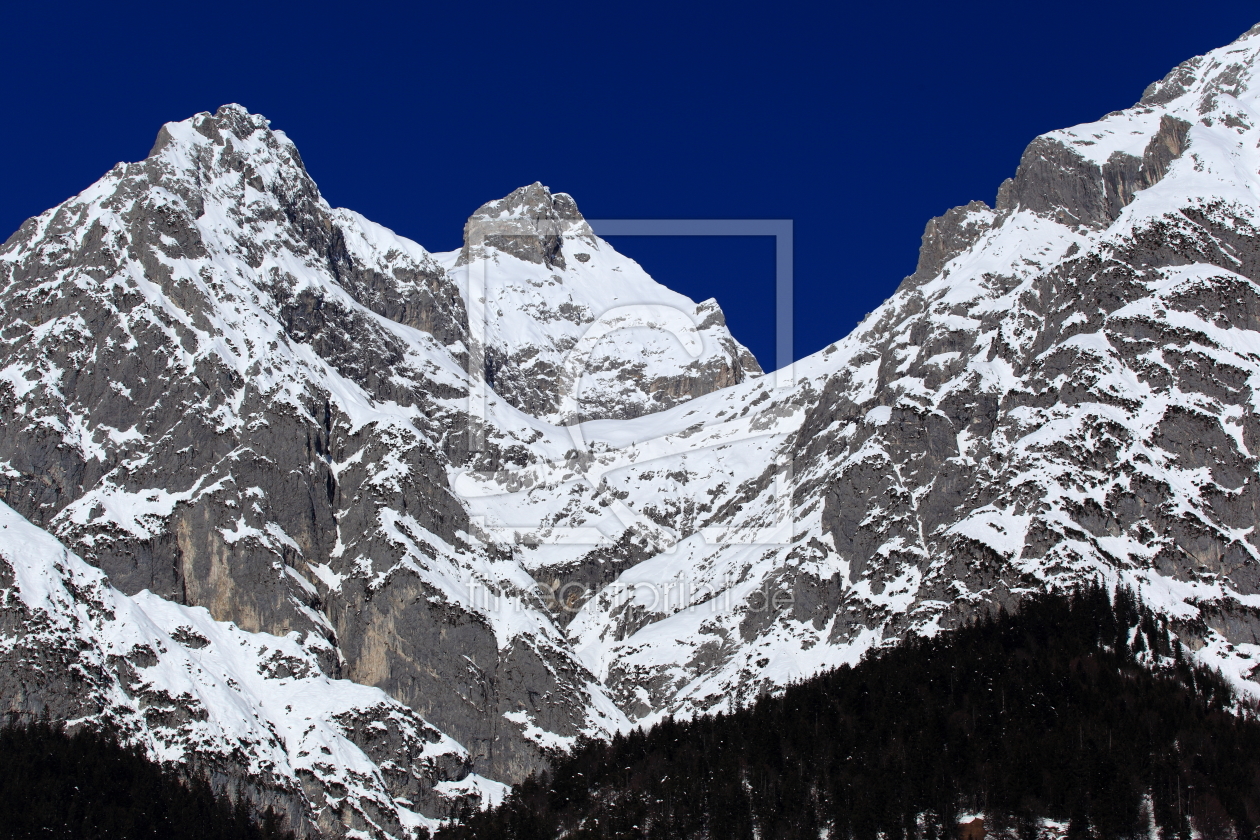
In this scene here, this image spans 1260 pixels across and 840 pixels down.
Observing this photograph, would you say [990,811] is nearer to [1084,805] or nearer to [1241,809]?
[1084,805]

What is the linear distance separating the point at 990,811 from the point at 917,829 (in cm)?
801

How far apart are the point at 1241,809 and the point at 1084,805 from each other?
1579cm

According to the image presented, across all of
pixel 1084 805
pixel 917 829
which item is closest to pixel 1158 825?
pixel 1084 805

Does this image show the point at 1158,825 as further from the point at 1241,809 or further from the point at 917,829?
the point at 917,829

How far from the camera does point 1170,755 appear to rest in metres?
199

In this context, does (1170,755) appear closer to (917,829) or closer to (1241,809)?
(1241,809)

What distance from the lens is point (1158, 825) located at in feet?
632

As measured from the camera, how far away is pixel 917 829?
19900 cm

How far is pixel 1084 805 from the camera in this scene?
19525cm

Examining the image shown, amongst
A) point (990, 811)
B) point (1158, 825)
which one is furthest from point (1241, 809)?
point (990, 811)

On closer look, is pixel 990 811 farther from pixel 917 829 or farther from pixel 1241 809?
pixel 1241 809

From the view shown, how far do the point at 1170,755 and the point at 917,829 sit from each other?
2821cm

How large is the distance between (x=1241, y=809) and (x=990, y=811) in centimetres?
2559

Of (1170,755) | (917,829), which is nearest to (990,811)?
(917,829)
